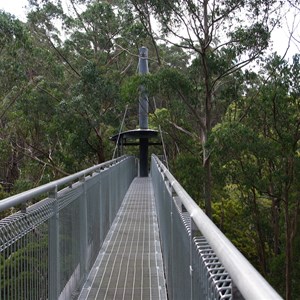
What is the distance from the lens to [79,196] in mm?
5734

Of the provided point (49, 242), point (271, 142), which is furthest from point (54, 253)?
point (271, 142)

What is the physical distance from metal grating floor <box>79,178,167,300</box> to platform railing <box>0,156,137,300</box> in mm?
249

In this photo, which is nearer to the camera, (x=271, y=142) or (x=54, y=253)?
(x=54, y=253)

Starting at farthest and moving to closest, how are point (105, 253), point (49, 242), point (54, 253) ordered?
point (105, 253), point (54, 253), point (49, 242)

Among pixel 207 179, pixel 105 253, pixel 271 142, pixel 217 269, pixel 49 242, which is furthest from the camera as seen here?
pixel 207 179

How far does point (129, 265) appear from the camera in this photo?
7277mm

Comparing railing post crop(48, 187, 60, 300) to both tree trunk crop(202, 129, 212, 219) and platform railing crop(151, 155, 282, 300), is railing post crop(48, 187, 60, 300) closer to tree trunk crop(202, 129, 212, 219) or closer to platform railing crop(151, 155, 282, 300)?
platform railing crop(151, 155, 282, 300)

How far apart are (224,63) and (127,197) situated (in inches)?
216

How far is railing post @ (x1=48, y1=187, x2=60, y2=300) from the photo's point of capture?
13.1 feet

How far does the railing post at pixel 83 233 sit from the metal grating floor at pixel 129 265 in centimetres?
22

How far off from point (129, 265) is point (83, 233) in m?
1.51

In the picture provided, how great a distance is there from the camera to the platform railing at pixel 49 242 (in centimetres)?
283

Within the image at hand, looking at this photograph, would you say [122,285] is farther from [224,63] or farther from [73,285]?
[224,63]

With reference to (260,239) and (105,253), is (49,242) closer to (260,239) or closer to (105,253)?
(105,253)
